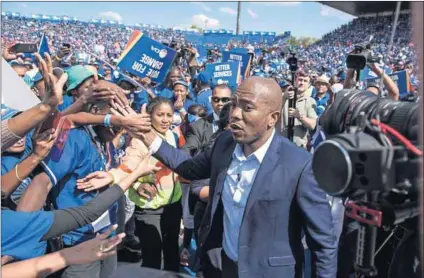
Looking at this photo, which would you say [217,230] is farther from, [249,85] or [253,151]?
[249,85]

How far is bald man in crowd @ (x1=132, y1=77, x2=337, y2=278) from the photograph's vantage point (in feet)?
6.56

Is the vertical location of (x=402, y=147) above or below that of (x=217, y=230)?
above

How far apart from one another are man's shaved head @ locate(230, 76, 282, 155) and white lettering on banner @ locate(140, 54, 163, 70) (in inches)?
135

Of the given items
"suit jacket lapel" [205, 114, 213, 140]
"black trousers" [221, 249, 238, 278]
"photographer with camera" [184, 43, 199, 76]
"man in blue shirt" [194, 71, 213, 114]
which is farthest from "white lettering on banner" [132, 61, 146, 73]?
"photographer with camera" [184, 43, 199, 76]

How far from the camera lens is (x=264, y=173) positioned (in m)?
2.05

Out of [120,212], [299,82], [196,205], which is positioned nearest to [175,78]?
[299,82]

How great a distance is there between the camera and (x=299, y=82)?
17.9 feet

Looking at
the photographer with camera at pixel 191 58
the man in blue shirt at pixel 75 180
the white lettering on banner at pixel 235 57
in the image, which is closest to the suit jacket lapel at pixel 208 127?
the man in blue shirt at pixel 75 180

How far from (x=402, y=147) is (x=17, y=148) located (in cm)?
199

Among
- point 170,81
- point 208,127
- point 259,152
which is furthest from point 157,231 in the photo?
point 170,81

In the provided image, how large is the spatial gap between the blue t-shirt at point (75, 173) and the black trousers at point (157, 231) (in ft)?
2.64

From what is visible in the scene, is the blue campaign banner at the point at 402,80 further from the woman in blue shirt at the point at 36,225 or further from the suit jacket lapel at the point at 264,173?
the woman in blue shirt at the point at 36,225

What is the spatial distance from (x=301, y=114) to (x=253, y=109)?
8.38ft

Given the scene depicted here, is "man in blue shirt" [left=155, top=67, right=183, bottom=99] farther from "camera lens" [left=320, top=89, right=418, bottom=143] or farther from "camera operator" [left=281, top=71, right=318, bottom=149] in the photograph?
"camera lens" [left=320, top=89, right=418, bottom=143]
